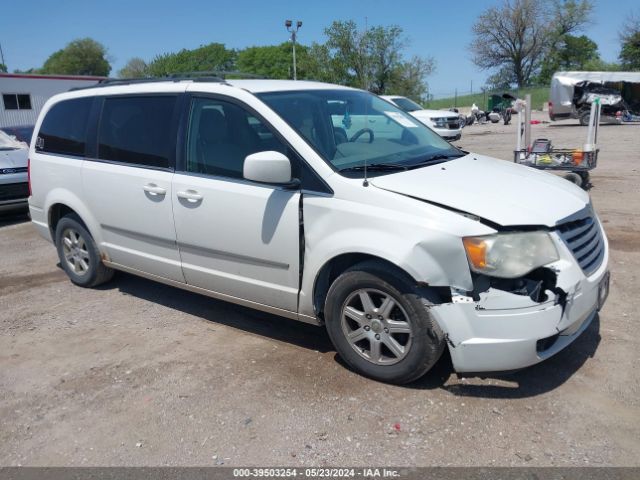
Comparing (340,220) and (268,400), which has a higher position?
(340,220)

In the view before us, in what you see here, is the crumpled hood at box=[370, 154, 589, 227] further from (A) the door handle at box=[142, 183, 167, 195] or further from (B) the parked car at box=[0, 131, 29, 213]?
(B) the parked car at box=[0, 131, 29, 213]

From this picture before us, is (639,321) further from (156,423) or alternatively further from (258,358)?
(156,423)

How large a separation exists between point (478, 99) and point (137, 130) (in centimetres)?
5245

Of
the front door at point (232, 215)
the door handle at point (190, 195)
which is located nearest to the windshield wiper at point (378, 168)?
the front door at point (232, 215)

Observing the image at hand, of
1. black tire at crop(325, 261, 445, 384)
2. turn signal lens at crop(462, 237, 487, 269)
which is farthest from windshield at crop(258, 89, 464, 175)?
turn signal lens at crop(462, 237, 487, 269)

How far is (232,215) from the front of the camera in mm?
3873

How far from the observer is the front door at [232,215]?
3.70m

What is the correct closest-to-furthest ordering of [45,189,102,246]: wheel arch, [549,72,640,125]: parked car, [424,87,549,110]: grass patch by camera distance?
1. [45,189,102,246]: wheel arch
2. [549,72,640,125]: parked car
3. [424,87,549,110]: grass patch

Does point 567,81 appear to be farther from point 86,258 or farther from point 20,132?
point 86,258

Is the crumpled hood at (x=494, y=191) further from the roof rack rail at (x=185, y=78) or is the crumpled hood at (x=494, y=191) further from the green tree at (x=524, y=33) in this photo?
the green tree at (x=524, y=33)

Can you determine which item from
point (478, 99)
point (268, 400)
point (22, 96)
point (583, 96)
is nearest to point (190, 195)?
point (268, 400)

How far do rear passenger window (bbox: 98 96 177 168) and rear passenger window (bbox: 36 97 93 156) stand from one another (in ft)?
0.95

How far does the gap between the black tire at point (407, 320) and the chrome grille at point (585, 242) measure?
861 millimetres

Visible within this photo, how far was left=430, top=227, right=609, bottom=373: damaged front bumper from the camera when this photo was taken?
119 inches
